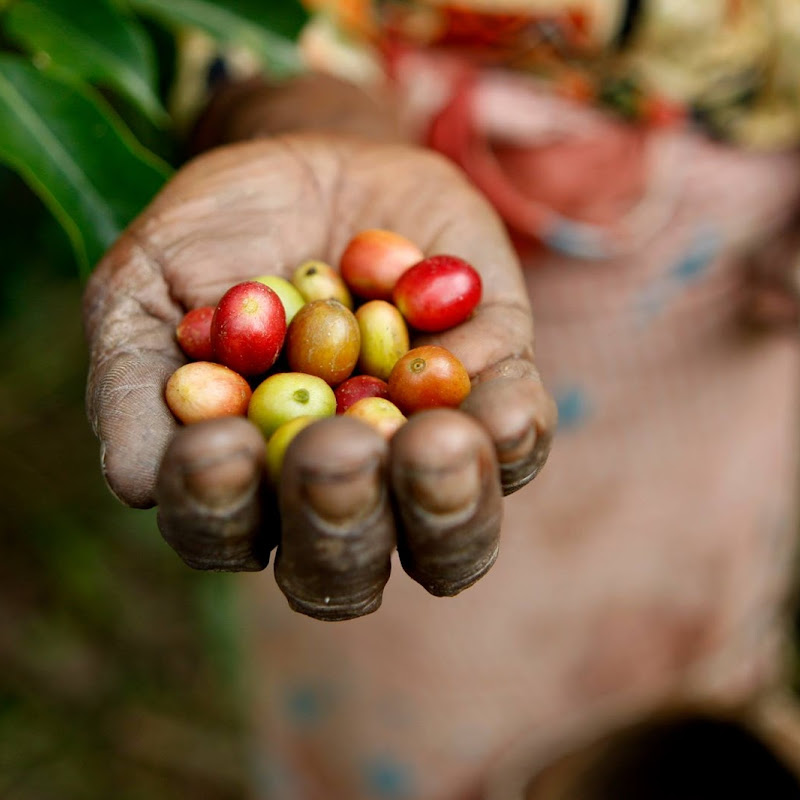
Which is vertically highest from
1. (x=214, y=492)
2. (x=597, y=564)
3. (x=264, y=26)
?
(x=264, y=26)

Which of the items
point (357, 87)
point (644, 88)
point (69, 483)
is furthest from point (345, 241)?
point (69, 483)

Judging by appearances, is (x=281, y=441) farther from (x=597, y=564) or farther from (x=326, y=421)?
(x=597, y=564)

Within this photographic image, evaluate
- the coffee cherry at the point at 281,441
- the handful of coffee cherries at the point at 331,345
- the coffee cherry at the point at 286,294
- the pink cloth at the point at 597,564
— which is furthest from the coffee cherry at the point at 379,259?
the pink cloth at the point at 597,564

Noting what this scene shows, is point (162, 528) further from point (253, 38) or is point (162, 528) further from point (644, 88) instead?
point (644, 88)

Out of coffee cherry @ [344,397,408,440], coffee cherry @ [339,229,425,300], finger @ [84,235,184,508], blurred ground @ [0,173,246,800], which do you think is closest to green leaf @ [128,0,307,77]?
coffee cherry @ [339,229,425,300]

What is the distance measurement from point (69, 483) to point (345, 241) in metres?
2.44

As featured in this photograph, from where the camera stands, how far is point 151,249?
149 centimetres

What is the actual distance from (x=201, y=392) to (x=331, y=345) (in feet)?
0.80

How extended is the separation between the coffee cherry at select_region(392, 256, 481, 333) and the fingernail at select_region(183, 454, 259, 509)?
52 cm

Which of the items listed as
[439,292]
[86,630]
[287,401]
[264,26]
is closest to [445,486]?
[287,401]

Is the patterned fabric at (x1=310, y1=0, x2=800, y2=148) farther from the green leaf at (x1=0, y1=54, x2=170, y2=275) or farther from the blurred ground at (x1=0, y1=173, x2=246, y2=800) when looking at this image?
the blurred ground at (x1=0, y1=173, x2=246, y2=800)

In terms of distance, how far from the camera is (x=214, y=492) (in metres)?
1.05

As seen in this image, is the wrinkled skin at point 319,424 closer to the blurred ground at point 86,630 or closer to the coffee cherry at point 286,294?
the coffee cherry at point 286,294

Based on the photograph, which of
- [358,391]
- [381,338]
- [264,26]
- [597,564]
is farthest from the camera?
[597,564]
